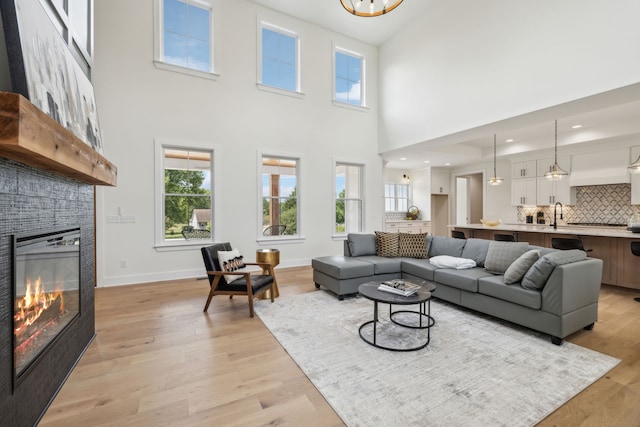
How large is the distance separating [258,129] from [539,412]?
546cm

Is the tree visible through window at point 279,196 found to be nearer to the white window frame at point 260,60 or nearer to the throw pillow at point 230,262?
the white window frame at point 260,60

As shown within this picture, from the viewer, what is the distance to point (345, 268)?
154 inches

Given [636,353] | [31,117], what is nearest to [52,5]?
[31,117]

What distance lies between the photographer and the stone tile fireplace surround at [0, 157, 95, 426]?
1.39m

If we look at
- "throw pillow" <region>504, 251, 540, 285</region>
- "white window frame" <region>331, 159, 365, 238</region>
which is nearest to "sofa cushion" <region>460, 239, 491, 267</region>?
"throw pillow" <region>504, 251, 540, 285</region>

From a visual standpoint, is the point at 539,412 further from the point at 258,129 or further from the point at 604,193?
the point at 604,193

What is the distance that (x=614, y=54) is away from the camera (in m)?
3.37

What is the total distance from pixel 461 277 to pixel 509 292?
534mm

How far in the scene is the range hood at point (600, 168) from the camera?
6.05 m

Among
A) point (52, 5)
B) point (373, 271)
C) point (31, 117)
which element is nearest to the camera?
point (31, 117)

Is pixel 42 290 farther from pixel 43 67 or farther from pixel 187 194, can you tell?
pixel 187 194

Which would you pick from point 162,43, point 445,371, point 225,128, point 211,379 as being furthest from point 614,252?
point 162,43

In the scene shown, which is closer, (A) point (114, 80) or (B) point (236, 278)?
(B) point (236, 278)

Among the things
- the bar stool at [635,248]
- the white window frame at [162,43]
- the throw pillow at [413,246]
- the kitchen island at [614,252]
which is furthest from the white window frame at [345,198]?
the bar stool at [635,248]
